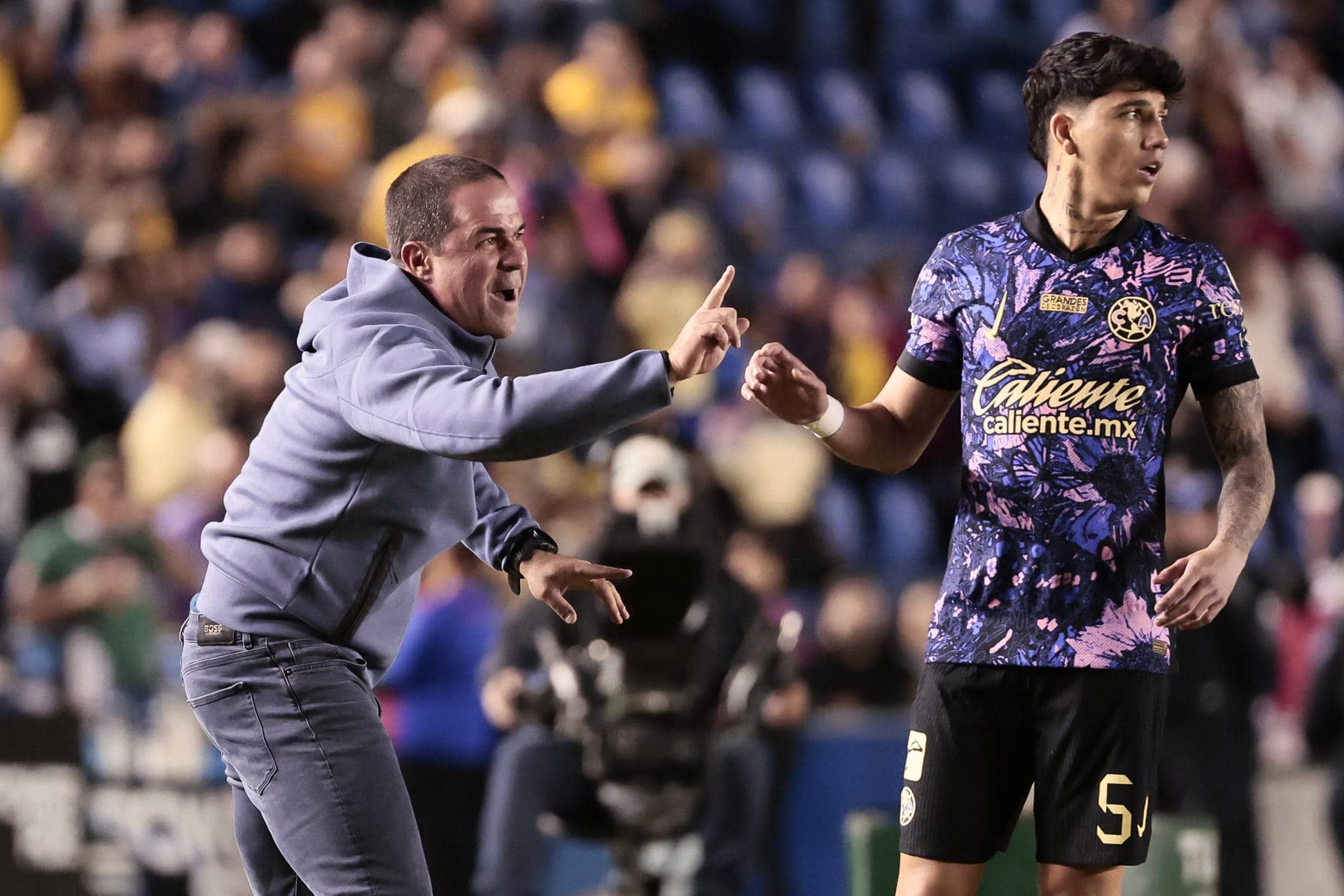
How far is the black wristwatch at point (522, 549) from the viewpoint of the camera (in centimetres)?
370

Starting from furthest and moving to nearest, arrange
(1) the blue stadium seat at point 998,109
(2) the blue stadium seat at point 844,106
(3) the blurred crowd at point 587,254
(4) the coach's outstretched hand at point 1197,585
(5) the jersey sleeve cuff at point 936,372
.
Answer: (1) the blue stadium seat at point 998,109 → (2) the blue stadium seat at point 844,106 → (3) the blurred crowd at point 587,254 → (5) the jersey sleeve cuff at point 936,372 → (4) the coach's outstretched hand at point 1197,585

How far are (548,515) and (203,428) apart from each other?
6.43 feet

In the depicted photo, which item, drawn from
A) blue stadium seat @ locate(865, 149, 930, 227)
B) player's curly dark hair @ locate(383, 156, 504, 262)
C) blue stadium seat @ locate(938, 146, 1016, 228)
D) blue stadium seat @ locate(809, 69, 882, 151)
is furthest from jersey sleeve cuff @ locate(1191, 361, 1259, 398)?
blue stadium seat @ locate(809, 69, 882, 151)

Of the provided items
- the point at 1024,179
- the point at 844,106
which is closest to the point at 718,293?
the point at 1024,179

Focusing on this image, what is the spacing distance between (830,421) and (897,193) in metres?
8.39

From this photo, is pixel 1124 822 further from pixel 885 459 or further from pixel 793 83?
pixel 793 83

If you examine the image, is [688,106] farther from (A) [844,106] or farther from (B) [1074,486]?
(B) [1074,486]

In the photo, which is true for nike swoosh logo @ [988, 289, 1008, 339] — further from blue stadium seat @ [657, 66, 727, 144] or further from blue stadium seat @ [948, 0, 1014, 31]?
blue stadium seat @ [948, 0, 1014, 31]

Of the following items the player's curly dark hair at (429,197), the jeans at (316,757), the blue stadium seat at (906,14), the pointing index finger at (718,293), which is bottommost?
the jeans at (316,757)

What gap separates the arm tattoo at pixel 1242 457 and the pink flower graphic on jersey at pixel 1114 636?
9.2 inches

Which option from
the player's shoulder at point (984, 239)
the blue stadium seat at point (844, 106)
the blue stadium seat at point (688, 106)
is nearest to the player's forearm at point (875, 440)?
the player's shoulder at point (984, 239)

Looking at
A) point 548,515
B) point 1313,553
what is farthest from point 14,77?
point 1313,553

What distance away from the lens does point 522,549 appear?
146 inches

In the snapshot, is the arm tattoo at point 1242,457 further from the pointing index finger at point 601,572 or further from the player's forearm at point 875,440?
the pointing index finger at point 601,572
